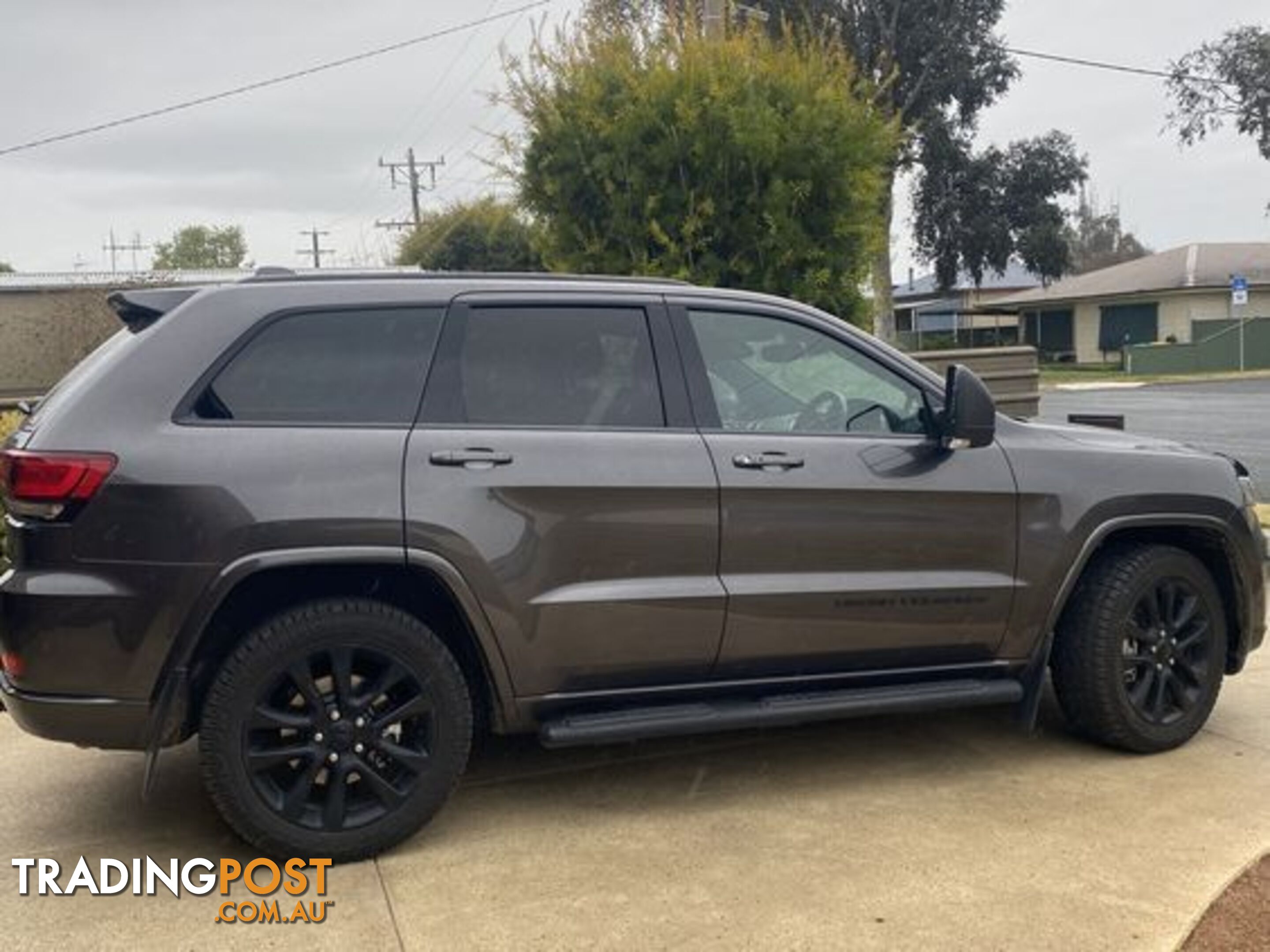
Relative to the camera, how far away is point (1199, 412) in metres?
21.7

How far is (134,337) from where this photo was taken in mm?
3742

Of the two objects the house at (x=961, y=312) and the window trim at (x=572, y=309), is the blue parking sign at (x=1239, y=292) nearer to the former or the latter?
the house at (x=961, y=312)

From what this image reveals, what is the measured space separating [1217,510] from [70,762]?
4634mm

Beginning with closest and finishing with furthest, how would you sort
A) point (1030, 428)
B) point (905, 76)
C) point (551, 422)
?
point (551, 422), point (1030, 428), point (905, 76)

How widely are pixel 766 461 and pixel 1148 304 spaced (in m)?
44.7

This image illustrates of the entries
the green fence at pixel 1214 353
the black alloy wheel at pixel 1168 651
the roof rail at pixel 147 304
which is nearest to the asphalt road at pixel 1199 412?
the green fence at pixel 1214 353

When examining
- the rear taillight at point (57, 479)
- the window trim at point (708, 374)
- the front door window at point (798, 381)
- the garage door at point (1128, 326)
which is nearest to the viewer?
the rear taillight at point (57, 479)

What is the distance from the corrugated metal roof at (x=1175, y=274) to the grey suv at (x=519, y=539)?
140 feet

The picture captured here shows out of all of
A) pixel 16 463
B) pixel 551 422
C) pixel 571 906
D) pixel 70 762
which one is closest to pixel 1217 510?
pixel 551 422

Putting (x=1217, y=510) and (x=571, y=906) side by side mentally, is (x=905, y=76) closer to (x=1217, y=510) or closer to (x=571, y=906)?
(x=1217, y=510)

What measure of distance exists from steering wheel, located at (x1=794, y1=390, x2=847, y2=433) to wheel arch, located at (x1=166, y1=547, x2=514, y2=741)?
1.38m

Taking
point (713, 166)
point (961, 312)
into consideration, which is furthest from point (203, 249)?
point (713, 166)

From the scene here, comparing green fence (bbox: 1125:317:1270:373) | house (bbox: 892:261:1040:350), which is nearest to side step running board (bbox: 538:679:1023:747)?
green fence (bbox: 1125:317:1270:373)

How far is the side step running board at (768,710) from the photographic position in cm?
386
